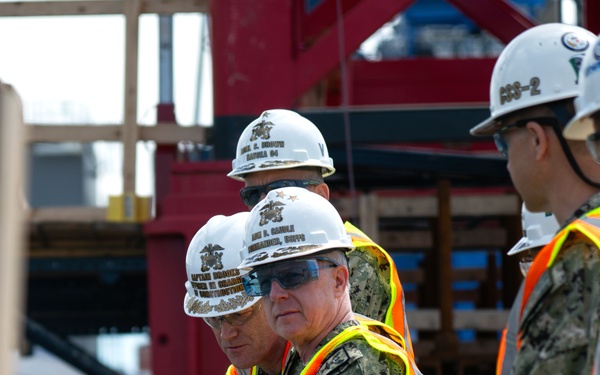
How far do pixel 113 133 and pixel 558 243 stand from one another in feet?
18.2

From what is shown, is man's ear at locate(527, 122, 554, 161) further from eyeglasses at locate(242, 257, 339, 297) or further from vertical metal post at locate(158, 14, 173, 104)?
vertical metal post at locate(158, 14, 173, 104)

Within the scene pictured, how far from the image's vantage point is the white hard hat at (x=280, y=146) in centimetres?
468

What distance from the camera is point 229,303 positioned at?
4000mm

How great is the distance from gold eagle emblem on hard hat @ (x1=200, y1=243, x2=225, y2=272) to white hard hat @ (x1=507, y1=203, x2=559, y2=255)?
134 centimetres

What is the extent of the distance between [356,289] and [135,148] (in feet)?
12.9

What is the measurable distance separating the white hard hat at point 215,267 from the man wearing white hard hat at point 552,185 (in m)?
1.09

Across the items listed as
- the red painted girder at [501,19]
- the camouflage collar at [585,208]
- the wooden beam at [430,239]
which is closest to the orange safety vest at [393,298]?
the camouflage collar at [585,208]

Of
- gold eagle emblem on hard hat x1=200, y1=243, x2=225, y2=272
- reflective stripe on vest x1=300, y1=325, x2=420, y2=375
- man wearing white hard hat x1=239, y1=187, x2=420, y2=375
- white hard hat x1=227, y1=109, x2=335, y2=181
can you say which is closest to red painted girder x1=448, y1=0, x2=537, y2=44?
white hard hat x1=227, y1=109, x2=335, y2=181

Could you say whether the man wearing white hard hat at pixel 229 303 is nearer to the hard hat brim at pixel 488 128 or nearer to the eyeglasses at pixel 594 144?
the hard hat brim at pixel 488 128

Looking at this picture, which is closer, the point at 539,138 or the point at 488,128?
the point at 539,138

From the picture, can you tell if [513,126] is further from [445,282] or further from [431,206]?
[445,282]

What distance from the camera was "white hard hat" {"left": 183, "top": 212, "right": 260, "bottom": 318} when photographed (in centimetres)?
406

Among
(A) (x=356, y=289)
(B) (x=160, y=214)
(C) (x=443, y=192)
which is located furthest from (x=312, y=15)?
(A) (x=356, y=289)

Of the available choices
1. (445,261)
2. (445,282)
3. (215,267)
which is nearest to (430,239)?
(445,261)
